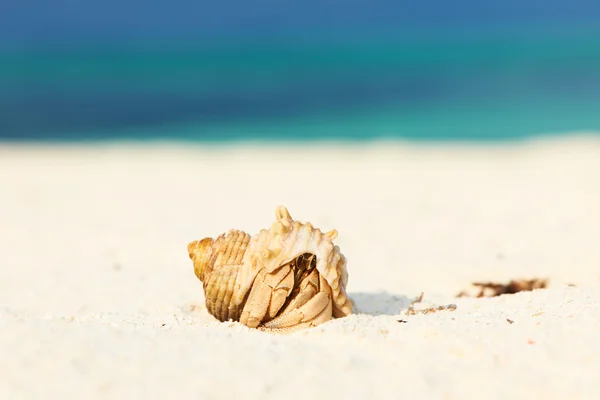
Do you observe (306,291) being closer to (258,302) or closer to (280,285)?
(280,285)

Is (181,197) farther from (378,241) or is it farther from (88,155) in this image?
(88,155)

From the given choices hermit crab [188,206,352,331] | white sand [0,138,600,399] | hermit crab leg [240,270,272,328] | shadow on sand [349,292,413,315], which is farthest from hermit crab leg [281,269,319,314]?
shadow on sand [349,292,413,315]

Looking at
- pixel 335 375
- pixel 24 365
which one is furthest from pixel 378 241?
pixel 24 365

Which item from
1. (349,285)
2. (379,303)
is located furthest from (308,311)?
(349,285)

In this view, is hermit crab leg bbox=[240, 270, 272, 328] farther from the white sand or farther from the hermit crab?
the white sand

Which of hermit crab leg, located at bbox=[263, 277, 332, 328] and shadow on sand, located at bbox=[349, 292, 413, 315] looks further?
shadow on sand, located at bbox=[349, 292, 413, 315]
